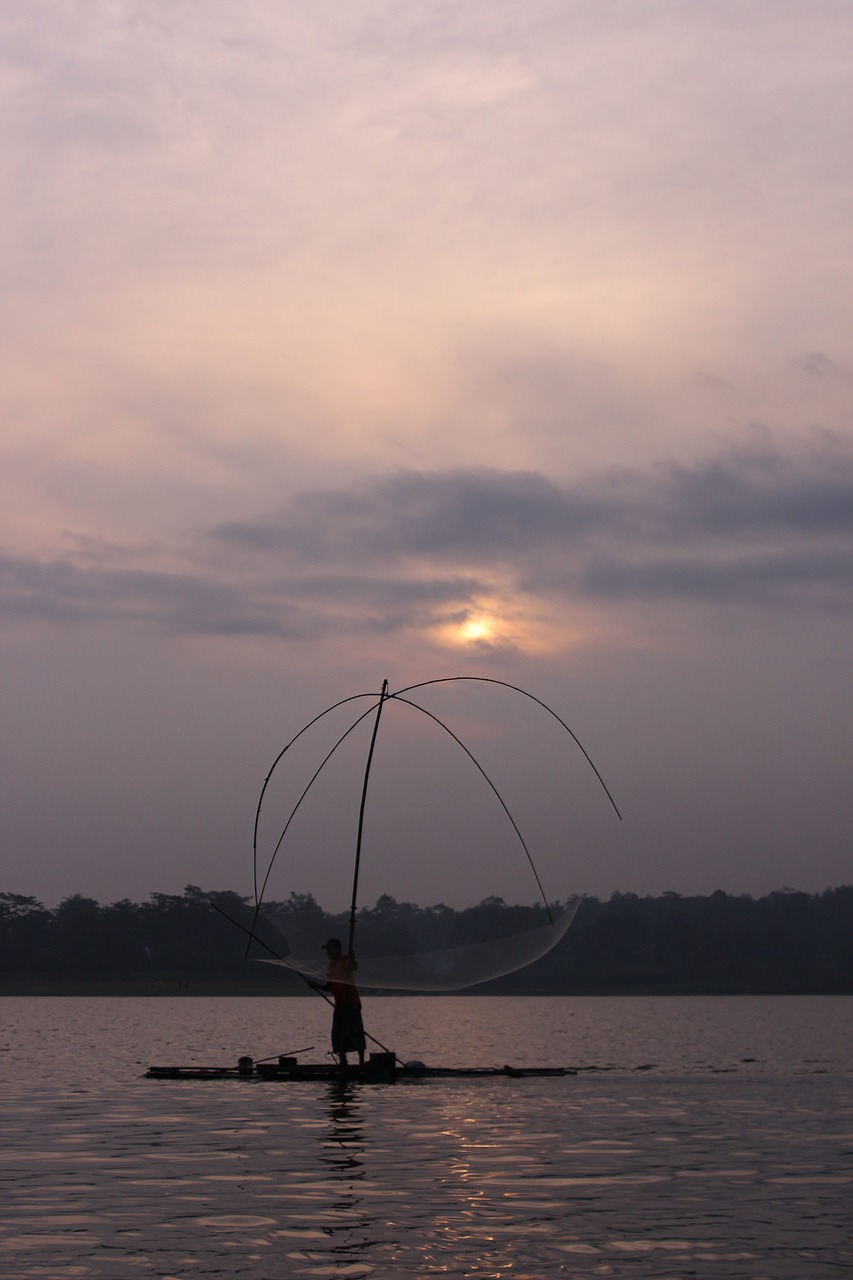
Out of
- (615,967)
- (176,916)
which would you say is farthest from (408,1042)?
(615,967)

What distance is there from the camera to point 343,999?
2423 centimetres

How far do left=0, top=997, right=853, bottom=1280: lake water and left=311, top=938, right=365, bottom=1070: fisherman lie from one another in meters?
0.85

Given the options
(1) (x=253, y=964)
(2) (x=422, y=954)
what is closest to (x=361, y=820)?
(2) (x=422, y=954)

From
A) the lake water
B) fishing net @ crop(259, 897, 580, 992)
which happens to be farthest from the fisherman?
the lake water

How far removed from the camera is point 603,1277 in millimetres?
10930

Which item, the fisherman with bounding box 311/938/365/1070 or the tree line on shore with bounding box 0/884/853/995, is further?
the tree line on shore with bounding box 0/884/853/995

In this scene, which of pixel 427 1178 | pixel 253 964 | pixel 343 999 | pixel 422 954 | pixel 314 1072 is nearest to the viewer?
pixel 427 1178

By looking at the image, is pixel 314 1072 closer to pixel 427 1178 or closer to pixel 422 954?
pixel 422 954

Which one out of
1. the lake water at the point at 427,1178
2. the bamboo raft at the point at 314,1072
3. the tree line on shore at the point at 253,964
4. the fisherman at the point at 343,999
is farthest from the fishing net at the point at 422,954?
the tree line on shore at the point at 253,964

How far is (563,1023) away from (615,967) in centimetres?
9658

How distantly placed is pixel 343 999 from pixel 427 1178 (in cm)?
860

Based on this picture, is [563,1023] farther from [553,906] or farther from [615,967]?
[615,967]

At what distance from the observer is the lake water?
11625 mm

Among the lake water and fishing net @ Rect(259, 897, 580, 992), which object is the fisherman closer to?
fishing net @ Rect(259, 897, 580, 992)
